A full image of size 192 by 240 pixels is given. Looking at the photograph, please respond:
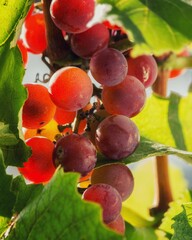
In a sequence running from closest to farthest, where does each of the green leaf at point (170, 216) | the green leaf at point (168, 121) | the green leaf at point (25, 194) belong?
the green leaf at point (25, 194)
the green leaf at point (170, 216)
the green leaf at point (168, 121)

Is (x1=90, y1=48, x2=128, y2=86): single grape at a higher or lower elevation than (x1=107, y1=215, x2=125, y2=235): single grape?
higher

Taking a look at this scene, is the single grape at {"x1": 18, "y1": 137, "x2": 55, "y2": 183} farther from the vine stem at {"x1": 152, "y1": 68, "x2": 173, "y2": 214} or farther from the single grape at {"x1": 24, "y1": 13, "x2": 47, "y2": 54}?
the vine stem at {"x1": 152, "y1": 68, "x2": 173, "y2": 214}

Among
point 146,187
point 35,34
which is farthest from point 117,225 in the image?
point 146,187

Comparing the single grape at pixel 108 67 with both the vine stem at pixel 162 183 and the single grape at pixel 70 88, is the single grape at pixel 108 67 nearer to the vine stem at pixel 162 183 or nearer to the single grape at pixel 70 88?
the single grape at pixel 70 88

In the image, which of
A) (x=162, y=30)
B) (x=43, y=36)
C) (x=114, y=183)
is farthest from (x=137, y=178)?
(x=162, y=30)

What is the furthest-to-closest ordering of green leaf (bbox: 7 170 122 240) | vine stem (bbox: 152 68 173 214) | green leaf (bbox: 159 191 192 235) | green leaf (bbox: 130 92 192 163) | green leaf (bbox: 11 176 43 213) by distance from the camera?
vine stem (bbox: 152 68 173 214) → green leaf (bbox: 130 92 192 163) → green leaf (bbox: 159 191 192 235) → green leaf (bbox: 11 176 43 213) → green leaf (bbox: 7 170 122 240)

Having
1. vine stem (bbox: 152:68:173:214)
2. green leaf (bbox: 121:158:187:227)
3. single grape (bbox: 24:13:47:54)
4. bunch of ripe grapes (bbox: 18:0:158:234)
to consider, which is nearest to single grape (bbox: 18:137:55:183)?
bunch of ripe grapes (bbox: 18:0:158:234)

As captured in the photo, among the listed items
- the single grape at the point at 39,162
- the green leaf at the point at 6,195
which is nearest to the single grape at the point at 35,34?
the single grape at the point at 39,162
